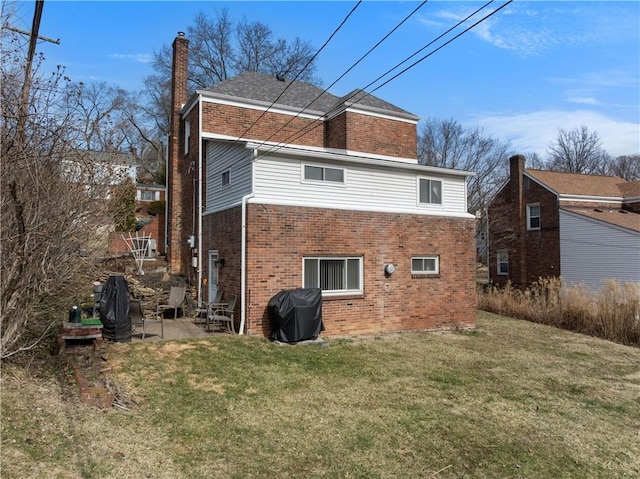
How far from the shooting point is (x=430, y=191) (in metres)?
13.3

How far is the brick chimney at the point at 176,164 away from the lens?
15938 mm

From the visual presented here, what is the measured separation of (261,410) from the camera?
5.99 metres

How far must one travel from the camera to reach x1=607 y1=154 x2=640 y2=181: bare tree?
48763mm

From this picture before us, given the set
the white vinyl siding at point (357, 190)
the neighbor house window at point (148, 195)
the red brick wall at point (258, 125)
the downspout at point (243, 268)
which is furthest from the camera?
the neighbor house window at point (148, 195)

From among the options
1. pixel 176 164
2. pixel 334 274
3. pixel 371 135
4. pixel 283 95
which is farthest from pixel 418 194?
pixel 176 164

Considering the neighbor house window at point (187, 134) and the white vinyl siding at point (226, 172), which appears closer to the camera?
the white vinyl siding at point (226, 172)

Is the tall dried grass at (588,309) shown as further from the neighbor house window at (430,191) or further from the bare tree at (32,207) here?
the bare tree at (32,207)

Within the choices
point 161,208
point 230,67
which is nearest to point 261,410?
point 161,208


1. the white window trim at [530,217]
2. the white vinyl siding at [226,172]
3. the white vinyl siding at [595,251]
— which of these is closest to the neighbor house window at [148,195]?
the white vinyl siding at [226,172]

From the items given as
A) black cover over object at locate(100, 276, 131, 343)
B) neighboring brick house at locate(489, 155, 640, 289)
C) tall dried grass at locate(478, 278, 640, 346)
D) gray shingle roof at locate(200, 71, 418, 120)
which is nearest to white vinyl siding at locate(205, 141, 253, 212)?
gray shingle roof at locate(200, 71, 418, 120)

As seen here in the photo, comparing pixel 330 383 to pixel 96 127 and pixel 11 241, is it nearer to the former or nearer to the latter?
pixel 11 241

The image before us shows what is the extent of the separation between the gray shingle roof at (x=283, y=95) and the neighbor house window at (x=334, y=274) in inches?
250

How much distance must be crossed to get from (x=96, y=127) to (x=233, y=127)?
25.9 feet

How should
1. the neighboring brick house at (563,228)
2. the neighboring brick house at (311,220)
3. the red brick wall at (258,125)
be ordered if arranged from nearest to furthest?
the neighboring brick house at (311,220) → the red brick wall at (258,125) → the neighboring brick house at (563,228)
